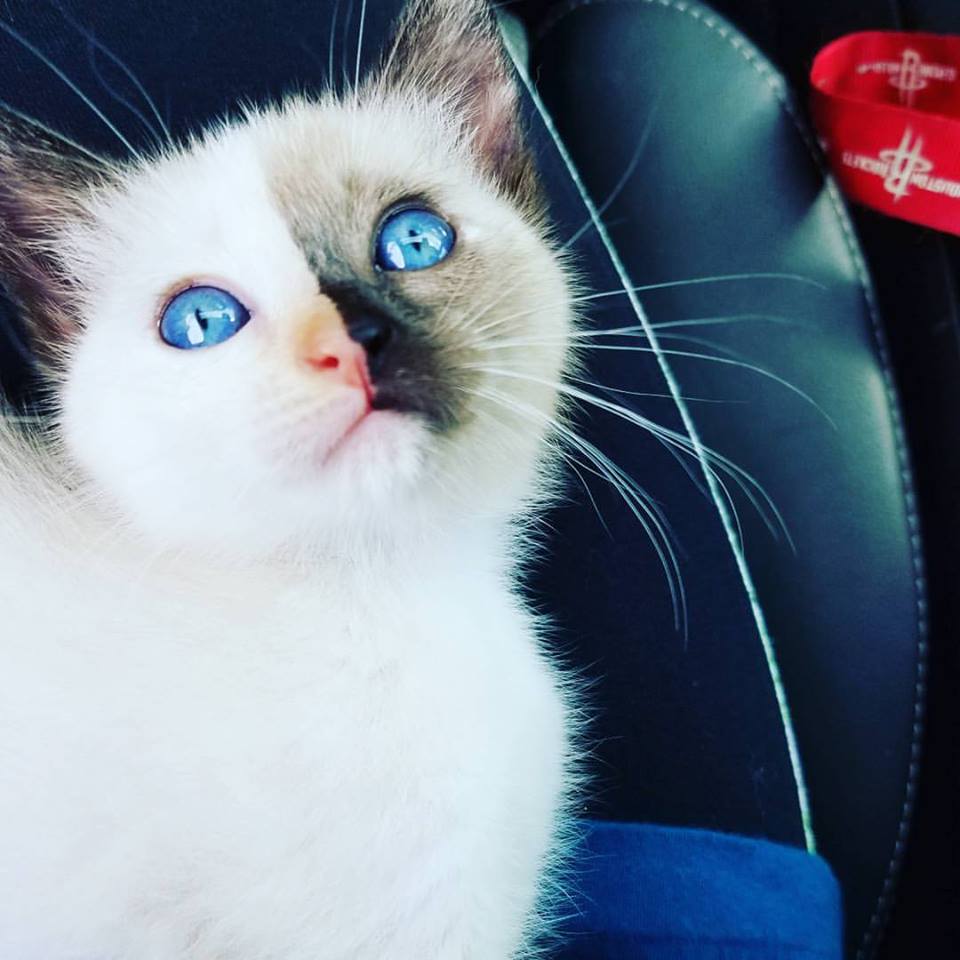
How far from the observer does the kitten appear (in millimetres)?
484

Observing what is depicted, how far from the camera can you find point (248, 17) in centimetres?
73

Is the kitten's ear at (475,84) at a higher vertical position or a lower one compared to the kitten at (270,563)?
higher

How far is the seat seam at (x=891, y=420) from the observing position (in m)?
0.81

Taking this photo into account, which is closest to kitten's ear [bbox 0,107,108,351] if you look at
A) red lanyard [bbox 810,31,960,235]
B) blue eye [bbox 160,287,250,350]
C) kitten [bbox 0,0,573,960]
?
kitten [bbox 0,0,573,960]

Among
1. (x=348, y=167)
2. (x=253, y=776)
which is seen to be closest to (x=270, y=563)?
(x=253, y=776)

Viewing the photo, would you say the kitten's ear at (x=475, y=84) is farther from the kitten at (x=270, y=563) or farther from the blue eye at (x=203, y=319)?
the blue eye at (x=203, y=319)

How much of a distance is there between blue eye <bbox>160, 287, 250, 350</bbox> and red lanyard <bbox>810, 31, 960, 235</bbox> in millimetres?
649

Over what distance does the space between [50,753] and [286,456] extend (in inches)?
8.0

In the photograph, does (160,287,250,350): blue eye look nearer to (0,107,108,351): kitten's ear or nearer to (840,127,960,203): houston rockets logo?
(0,107,108,351): kitten's ear

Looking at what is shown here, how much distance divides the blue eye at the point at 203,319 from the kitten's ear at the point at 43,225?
122mm

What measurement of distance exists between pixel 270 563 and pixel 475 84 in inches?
15.9

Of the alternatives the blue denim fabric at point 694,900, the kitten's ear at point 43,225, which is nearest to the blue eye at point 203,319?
the kitten's ear at point 43,225

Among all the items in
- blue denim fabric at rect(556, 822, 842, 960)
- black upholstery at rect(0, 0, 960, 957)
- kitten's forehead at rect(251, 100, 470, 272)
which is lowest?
blue denim fabric at rect(556, 822, 842, 960)

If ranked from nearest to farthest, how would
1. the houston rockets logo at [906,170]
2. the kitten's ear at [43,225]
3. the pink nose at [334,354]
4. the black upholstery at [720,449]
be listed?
the pink nose at [334,354], the kitten's ear at [43,225], the black upholstery at [720,449], the houston rockets logo at [906,170]
